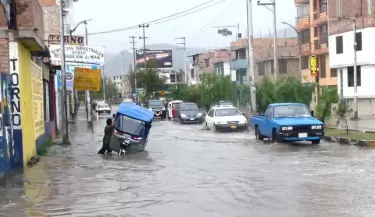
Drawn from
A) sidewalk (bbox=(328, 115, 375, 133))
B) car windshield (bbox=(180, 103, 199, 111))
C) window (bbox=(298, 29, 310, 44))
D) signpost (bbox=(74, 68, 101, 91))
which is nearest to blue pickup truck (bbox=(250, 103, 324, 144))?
sidewalk (bbox=(328, 115, 375, 133))

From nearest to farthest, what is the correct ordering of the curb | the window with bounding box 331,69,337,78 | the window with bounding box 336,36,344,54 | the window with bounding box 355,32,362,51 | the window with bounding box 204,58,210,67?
the curb, the window with bounding box 355,32,362,51, the window with bounding box 336,36,344,54, the window with bounding box 331,69,337,78, the window with bounding box 204,58,210,67

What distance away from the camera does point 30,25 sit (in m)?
16.0

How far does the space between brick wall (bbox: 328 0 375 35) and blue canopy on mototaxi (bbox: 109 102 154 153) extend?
3256 centimetres

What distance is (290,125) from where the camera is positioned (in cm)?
2336

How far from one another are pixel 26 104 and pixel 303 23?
55.3 meters

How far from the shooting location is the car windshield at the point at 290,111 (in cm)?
2484

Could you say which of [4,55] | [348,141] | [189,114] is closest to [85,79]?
[348,141]

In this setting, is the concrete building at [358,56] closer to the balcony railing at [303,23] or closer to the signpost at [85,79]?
the balcony railing at [303,23]

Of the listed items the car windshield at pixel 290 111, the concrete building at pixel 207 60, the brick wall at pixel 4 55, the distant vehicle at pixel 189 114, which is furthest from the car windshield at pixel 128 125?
the concrete building at pixel 207 60

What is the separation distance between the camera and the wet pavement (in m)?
10.1

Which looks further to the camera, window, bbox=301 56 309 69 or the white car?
window, bbox=301 56 309 69

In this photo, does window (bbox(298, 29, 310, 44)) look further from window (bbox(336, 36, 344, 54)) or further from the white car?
the white car

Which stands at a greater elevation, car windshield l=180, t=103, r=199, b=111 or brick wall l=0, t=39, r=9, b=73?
brick wall l=0, t=39, r=9, b=73

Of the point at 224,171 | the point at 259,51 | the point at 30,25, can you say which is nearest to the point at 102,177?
the point at 224,171
